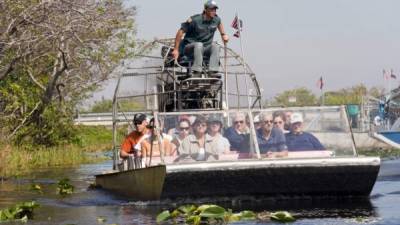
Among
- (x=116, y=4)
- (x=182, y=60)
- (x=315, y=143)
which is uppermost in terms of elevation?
(x=116, y=4)

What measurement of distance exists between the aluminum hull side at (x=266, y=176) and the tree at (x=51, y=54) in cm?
1038

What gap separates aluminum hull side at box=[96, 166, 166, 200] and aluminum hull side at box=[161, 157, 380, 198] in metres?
0.16

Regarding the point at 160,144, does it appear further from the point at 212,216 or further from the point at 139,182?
the point at 212,216

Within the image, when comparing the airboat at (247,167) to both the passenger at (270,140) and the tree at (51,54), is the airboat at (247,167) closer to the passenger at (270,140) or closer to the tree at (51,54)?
the passenger at (270,140)

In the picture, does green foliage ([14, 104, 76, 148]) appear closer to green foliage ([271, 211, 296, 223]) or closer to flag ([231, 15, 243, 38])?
flag ([231, 15, 243, 38])

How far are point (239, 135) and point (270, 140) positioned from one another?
1.91 feet

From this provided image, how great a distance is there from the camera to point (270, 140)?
712 inches

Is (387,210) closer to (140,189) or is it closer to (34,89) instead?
(140,189)

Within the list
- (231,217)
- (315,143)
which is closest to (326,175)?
(315,143)

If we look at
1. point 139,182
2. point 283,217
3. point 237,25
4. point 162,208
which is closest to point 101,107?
point 237,25

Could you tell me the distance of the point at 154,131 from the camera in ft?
59.4

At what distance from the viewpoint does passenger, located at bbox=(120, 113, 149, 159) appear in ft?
62.8

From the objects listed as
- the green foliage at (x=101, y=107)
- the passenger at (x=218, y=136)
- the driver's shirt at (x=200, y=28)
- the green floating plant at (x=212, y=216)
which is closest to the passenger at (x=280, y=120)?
the passenger at (x=218, y=136)

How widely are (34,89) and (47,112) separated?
1.40 m
